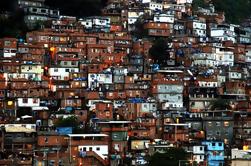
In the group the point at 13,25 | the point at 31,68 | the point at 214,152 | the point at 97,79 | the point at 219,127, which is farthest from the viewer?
the point at 13,25

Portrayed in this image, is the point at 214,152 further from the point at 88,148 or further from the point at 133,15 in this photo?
the point at 133,15

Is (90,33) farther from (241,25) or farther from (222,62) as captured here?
(241,25)

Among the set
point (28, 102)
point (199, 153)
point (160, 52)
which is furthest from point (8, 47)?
point (199, 153)

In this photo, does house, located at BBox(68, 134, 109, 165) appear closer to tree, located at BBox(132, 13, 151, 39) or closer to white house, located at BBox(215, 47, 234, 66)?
white house, located at BBox(215, 47, 234, 66)

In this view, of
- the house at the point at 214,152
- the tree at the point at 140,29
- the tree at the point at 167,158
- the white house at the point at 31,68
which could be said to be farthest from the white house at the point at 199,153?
the tree at the point at 140,29

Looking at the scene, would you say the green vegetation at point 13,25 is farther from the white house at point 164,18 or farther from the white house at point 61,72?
the white house at point 164,18

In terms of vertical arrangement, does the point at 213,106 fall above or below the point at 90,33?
below

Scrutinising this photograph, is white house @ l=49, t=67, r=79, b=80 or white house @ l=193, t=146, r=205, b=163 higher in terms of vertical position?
white house @ l=49, t=67, r=79, b=80

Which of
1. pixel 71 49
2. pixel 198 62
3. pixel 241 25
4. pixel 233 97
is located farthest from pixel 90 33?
pixel 241 25

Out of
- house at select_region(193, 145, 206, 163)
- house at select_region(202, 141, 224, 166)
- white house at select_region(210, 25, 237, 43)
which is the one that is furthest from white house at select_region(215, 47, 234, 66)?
house at select_region(193, 145, 206, 163)
